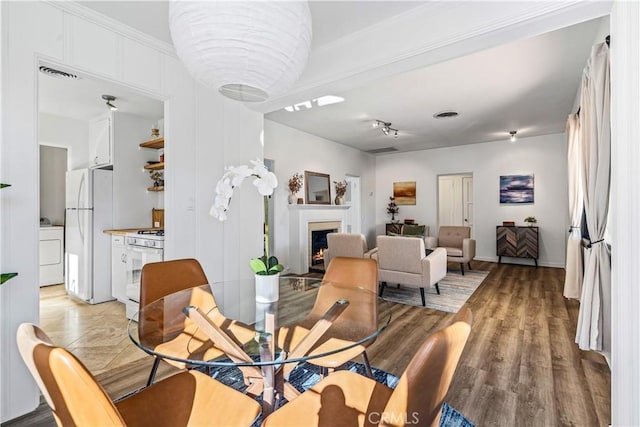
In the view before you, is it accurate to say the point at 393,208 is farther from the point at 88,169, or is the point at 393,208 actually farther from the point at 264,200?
the point at 264,200

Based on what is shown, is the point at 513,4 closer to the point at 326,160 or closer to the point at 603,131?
the point at 603,131

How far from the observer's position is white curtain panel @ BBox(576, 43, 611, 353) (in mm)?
2139

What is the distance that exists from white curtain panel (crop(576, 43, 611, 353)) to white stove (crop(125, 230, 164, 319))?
3.64 metres

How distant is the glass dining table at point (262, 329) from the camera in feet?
4.14

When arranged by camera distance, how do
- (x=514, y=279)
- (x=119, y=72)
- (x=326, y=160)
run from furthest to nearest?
(x=326, y=160), (x=514, y=279), (x=119, y=72)

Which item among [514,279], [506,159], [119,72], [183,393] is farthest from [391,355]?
[506,159]

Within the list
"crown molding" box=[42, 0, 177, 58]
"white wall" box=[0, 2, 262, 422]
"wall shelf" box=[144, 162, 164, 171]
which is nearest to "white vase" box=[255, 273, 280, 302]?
"white wall" box=[0, 2, 262, 422]

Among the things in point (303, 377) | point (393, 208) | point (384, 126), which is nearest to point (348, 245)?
point (303, 377)

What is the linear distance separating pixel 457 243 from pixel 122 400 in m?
5.85

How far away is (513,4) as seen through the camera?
5.95 ft

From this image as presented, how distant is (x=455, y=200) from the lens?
781 centimetres

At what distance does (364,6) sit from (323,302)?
2.07 metres

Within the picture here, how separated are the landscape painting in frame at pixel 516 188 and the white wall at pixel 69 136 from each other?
7866mm

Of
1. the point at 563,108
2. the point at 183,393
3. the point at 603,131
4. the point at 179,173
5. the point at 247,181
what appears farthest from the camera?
the point at 563,108
